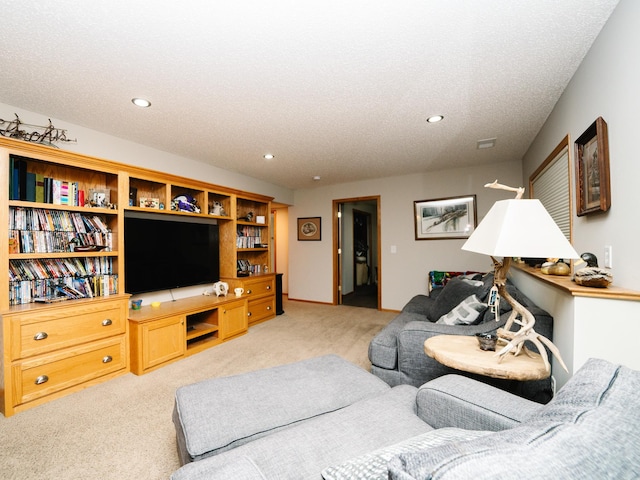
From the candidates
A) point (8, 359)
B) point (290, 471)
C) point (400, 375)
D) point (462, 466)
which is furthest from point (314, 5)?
point (8, 359)

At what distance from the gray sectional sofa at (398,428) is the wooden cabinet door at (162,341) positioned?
152cm

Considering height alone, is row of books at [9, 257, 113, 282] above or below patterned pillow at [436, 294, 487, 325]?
above

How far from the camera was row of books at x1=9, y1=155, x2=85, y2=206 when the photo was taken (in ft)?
7.17

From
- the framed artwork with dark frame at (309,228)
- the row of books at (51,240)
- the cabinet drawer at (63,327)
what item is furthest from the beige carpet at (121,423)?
the framed artwork with dark frame at (309,228)

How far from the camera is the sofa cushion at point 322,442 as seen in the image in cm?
87

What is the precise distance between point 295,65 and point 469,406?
2056 mm

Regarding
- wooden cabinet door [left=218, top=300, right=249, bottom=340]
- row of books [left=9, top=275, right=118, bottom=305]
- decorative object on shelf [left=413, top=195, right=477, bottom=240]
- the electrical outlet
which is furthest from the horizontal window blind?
row of books [left=9, top=275, right=118, bottom=305]

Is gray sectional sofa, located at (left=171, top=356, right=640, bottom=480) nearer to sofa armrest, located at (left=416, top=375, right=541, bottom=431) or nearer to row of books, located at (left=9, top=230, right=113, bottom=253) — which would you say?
sofa armrest, located at (left=416, top=375, right=541, bottom=431)

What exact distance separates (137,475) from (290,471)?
3.78ft

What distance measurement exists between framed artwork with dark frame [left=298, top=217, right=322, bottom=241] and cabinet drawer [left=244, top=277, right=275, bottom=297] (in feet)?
4.78

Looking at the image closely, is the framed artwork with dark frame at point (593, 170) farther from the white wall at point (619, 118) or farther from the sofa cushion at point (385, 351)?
the sofa cushion at point (385, 351)

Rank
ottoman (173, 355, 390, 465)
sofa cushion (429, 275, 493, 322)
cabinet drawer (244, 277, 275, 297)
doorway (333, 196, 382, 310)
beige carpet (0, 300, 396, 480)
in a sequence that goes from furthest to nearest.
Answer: doorway (333, 196, 382, 310) → cabinet drawer (244, 277, 275, 297) → sofa cushion (429, 275, 493, 322) → beige carpet (0, 300, 396, 480) → ottoman (173, 355, 390, 465)

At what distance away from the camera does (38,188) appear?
7.77 ft

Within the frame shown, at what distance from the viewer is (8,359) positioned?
6.53ft
